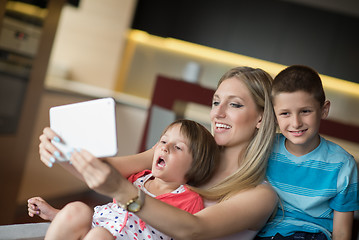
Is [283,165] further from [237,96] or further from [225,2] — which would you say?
[225,2]

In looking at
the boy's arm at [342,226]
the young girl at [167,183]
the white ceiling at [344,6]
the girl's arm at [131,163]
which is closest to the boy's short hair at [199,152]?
the young girl at [167,183]

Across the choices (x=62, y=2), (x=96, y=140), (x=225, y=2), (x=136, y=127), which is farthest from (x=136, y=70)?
(x=96, y=140)

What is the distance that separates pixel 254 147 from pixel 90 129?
608 millimetres

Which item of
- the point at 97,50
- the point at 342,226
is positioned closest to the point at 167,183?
the point at 342,226

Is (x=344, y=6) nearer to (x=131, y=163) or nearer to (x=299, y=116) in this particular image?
(x=299, y=116)

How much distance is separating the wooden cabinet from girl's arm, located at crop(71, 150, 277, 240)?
272 centimetres

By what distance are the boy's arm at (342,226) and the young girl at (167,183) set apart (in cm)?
40

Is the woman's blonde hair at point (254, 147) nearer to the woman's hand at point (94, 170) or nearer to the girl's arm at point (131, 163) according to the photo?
the girl's arm at point (131, 163)

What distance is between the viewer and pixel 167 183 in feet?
4.37

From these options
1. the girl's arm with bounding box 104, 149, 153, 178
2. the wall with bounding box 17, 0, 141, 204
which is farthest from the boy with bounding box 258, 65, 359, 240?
the wall with bounding box 17, 0, 141, 204

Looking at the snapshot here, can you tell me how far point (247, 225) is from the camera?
3.91 feet

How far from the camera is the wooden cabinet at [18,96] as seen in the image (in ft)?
11.4

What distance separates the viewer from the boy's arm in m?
1.27

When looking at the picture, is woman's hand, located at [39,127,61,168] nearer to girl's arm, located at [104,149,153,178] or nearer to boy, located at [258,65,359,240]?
girl's arm, located at [104,149,153,178]
